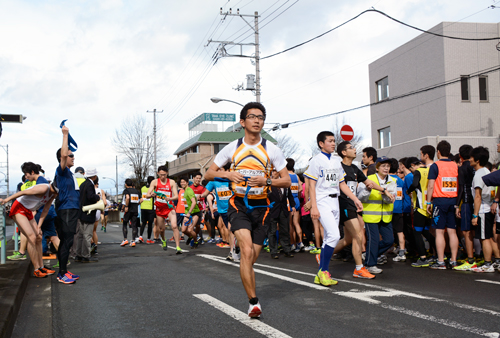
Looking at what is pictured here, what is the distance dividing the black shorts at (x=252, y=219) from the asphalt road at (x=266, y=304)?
0.82m

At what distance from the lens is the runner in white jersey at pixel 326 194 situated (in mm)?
6816

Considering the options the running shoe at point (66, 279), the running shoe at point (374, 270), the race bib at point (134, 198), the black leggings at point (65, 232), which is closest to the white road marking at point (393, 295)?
the running shoe at point (374, 270)

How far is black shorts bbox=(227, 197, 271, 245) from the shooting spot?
5.11m

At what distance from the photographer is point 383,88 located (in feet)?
108

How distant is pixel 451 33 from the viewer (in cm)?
2655

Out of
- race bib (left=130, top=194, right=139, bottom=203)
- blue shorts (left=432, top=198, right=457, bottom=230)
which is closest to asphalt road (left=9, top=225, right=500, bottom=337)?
blue shorts (left=432, top=198, right=457, bottom=230)

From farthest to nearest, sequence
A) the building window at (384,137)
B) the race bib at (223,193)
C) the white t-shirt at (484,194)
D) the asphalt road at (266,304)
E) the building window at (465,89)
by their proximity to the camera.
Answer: the building window at (384,137)
the building window at (465,89)
the race bib at (223,193)
the white t-shirt at (484,194)
the asphalt road at (266,304)

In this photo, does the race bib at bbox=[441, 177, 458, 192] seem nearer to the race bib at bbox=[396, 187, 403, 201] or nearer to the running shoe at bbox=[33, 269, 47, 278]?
the race bib at bbox=[396, 187, 403, 201]

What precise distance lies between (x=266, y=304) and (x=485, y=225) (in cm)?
433

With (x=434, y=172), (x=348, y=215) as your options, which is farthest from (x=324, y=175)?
(x=434, y=172)

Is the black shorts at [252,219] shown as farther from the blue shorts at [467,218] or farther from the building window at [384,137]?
the building window at [384,137]

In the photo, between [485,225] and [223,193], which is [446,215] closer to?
[485,225]

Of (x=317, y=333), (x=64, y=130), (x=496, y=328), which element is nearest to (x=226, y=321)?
(x=317, y=333)

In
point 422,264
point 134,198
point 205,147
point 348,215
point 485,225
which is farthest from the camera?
point 205,147
